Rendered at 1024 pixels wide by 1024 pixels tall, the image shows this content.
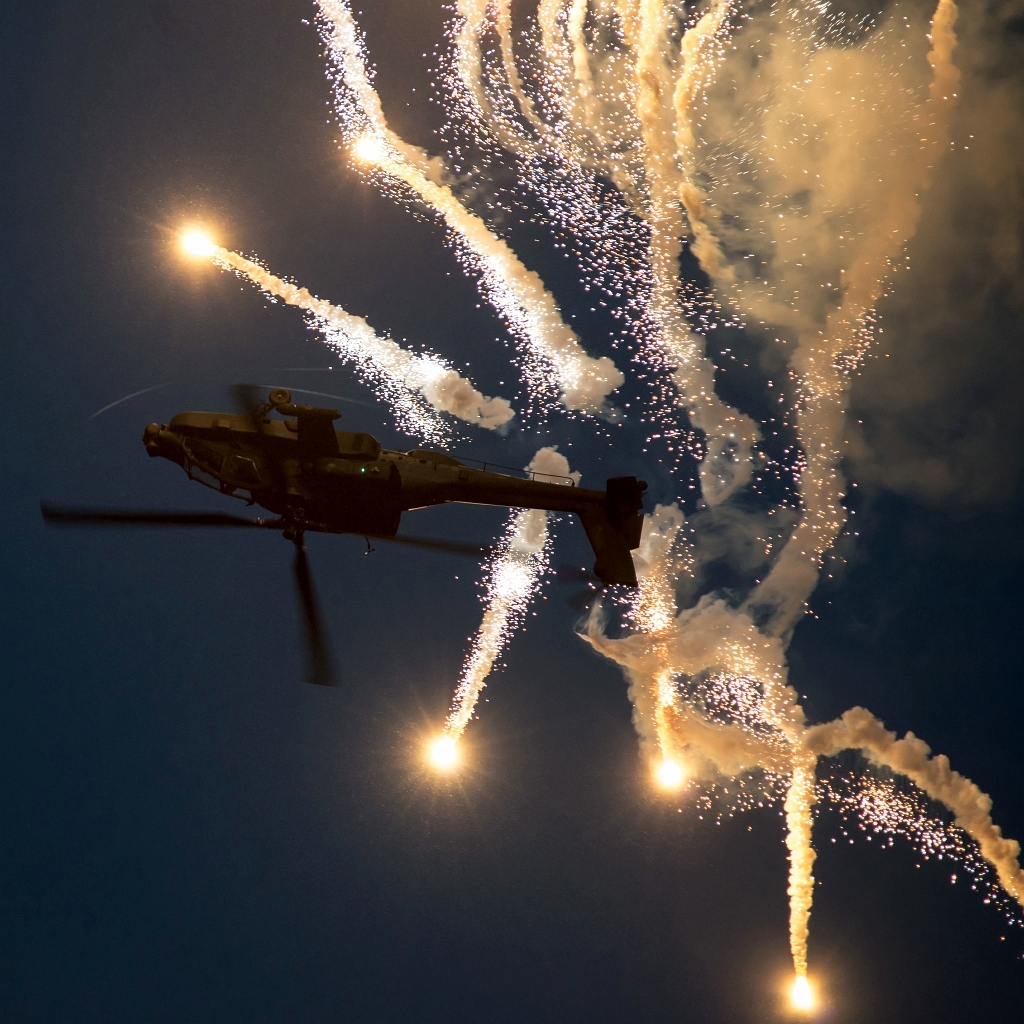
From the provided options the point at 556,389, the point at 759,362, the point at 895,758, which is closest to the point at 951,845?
the point at 895,758

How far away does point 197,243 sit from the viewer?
16.6m

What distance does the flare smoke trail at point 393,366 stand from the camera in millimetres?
16766

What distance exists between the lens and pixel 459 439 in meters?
17.3

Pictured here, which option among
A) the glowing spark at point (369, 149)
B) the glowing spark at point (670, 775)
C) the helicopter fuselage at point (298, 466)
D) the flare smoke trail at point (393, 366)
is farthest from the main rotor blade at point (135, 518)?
the glowing spark at point (670, 775)

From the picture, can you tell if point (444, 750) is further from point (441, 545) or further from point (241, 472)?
point (241, 472)

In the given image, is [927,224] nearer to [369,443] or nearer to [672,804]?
[369,443]

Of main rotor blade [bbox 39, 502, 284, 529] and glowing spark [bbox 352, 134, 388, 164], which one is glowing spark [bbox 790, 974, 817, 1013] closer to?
main rotor blade [bbox 39, 502, 284, 529]

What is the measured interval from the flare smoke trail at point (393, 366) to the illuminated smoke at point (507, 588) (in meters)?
2.35

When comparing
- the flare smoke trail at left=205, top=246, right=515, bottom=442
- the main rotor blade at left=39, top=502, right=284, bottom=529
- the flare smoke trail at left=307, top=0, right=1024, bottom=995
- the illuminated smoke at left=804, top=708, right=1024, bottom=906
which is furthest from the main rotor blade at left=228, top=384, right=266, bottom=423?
the illuminated smoke at left=804, top=708, right=1024, bottom=906

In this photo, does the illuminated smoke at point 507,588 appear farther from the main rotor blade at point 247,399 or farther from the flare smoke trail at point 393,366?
the main rotor blade at point 247,399

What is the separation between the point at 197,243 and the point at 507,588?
10605 mm

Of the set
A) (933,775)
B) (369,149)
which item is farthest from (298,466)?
(933,775)

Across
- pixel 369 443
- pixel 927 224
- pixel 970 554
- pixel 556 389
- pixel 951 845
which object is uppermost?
pixel 927 224

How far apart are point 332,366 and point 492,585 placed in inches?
256
